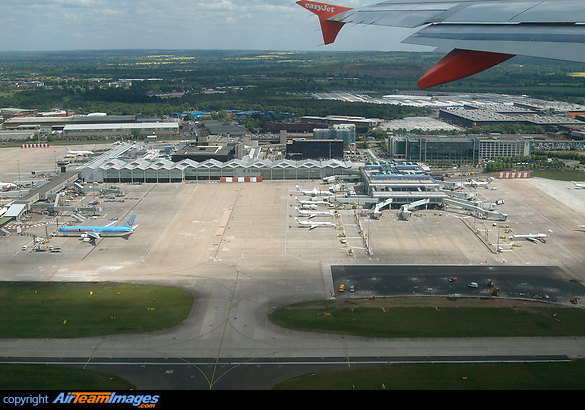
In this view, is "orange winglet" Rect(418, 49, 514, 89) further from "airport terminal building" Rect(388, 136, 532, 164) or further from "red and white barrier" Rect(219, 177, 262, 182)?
"airport terminal building" Rect(388, 136, 532, 164)

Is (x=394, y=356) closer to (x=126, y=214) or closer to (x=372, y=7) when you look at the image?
(x=372, y=7)

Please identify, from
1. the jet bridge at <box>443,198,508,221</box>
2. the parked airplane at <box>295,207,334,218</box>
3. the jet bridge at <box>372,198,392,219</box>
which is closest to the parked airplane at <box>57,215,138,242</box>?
the parked airplane at <box>295,207,334,218</box>

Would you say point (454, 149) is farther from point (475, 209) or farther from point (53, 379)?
point (53, 379)

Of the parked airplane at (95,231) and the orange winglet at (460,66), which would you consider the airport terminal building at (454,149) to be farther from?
the orange winglet at (460,66)
